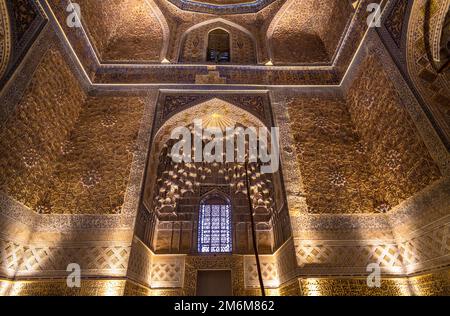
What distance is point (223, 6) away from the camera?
6680 mm

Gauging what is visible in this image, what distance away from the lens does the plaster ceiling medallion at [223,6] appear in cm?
645

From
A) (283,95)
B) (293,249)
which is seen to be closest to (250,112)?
(283,95)

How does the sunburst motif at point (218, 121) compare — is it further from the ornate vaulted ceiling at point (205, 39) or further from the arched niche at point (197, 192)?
the ornate vaulted ceiling at point (205, 39)

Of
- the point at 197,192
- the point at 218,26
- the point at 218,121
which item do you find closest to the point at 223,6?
the point at 218,26

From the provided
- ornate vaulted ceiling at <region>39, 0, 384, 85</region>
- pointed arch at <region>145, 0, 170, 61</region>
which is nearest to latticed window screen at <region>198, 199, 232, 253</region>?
ornate vaulted ceiling at <region>39, 0, 384, 85</region>

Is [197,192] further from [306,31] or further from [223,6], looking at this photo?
[223,6]

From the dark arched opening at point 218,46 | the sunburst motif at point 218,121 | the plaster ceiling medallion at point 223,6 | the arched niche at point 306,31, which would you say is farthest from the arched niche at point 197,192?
the plaster ceiling medallion at point 223,6

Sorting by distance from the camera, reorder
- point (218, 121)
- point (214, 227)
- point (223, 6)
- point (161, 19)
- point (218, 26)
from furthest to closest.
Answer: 1. point (223, 6)
2. point (218, 26)
3. point (161, 19)
4. point (218, 121)
5. point (214, 227)

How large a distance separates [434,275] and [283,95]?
11.0ft

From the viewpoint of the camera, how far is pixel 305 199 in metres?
3.54

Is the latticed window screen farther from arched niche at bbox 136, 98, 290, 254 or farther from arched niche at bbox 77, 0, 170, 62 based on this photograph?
arched niche at bbox 77, 0, 170, 62

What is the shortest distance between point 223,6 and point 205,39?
1238 millimetres

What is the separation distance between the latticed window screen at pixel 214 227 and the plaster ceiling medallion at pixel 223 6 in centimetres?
476

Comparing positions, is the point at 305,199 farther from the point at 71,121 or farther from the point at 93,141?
the point at 71,121
